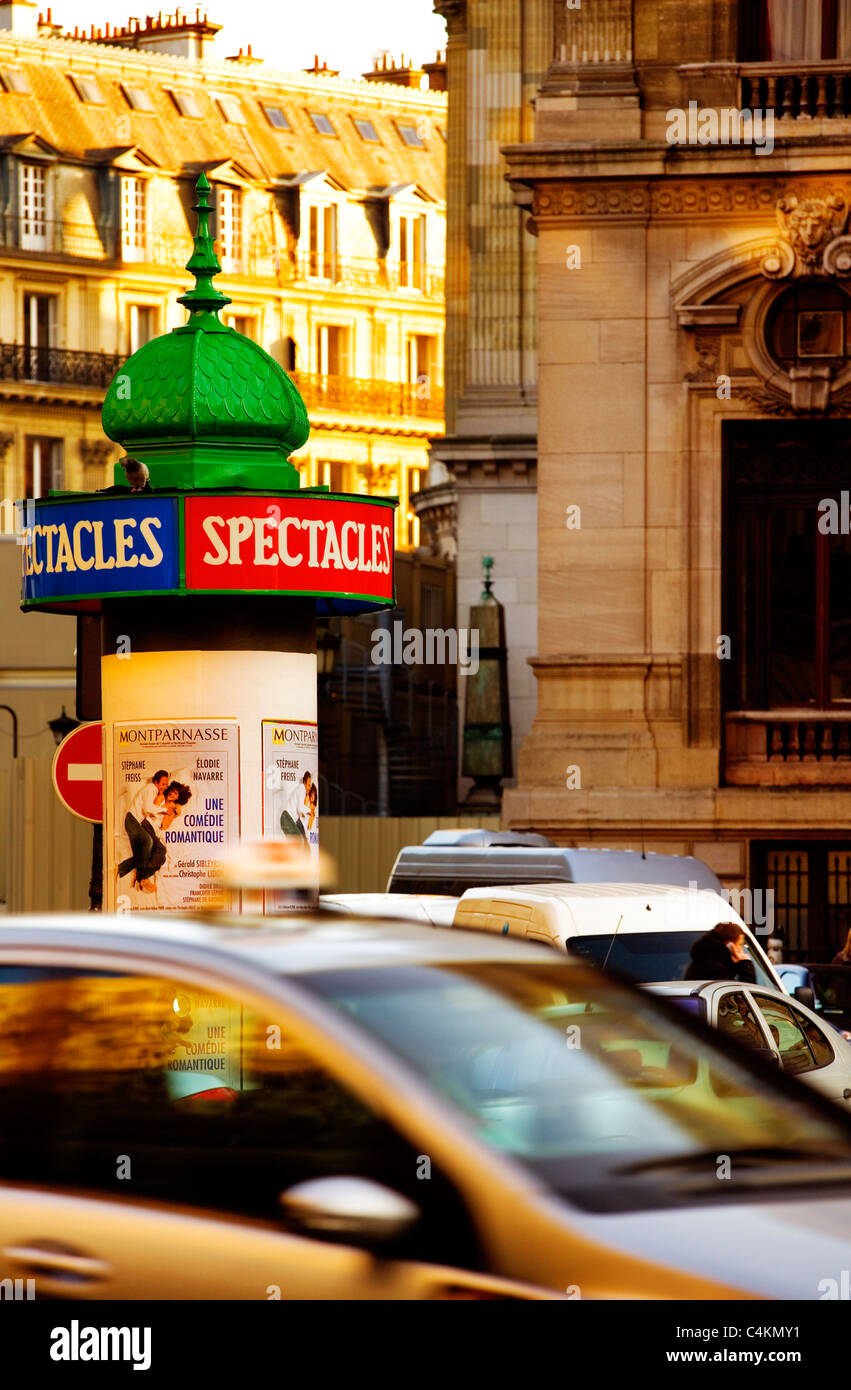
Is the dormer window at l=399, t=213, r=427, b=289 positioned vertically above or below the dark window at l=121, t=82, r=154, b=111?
below

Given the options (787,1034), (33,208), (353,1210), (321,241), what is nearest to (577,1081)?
(353,1210)

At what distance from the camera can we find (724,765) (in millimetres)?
24156

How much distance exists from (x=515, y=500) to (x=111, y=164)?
35065 millimetres

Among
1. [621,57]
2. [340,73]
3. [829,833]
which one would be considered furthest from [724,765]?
[340,73]

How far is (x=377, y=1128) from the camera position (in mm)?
5820

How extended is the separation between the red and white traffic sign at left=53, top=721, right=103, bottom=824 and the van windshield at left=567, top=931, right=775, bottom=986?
11.3 feet

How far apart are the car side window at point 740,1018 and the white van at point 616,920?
217 cm

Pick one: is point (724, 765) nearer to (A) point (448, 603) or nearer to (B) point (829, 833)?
(B) point (829, 833)

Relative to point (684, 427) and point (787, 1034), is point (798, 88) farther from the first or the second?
point (787, 1034)

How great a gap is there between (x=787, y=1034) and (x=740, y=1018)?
590mm

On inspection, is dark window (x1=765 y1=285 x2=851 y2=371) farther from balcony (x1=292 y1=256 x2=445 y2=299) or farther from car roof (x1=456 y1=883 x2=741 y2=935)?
balcony (x1=292 y1=256 x2=445 y2=299)

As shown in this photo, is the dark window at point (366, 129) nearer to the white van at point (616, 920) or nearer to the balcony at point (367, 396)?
the balcony at point (367, 396)

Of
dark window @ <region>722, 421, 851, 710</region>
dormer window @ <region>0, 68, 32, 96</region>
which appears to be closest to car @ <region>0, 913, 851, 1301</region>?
dark window @ <region>722, 421, 851, 710</region>

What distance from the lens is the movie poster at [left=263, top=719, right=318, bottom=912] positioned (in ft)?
44.2
